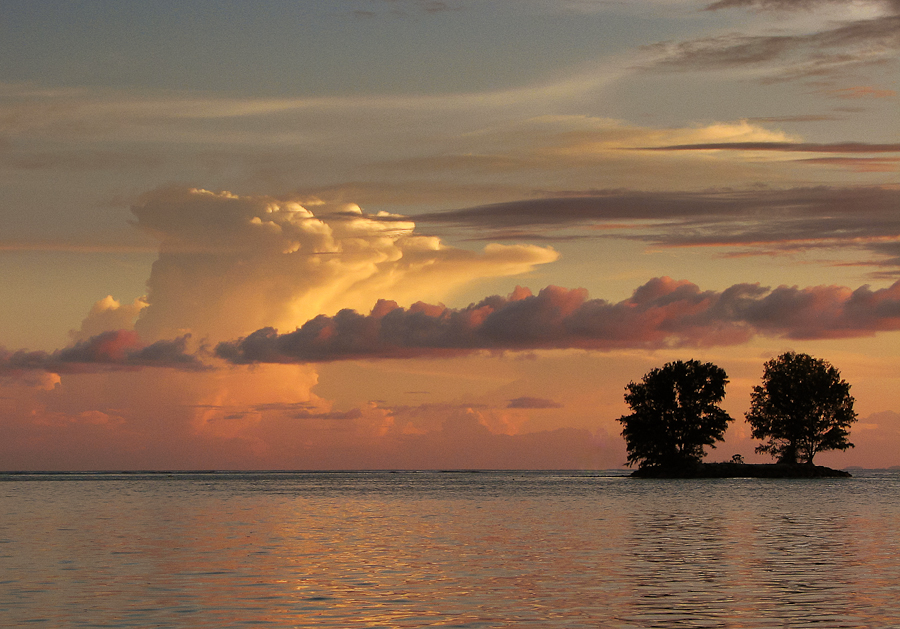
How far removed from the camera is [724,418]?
155 meters

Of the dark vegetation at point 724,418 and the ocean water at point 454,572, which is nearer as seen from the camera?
the ocean water at point 454,572

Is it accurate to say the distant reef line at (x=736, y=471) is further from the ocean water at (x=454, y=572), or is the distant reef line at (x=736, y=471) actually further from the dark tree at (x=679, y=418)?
the ocean water at (x=454, y=572)

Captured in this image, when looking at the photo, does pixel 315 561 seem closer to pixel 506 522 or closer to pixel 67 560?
pixel 67 560

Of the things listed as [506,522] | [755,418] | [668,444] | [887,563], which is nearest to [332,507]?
[506,522]

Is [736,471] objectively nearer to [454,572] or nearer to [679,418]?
[679,418]

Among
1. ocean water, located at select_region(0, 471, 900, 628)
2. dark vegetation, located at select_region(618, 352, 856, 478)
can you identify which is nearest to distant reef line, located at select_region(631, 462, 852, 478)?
dark vegetation, located at select_region(618, 352, 856, 478)

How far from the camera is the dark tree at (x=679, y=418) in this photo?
505 feet

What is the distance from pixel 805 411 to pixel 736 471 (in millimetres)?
13520

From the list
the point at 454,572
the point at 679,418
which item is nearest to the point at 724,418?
the point at 679,418

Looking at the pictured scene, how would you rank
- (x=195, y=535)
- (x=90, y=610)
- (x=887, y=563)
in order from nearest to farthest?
(x=90, y=610) → (x=887, y=563) → (x=195, y=535)

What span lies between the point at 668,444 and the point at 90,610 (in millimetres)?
134818

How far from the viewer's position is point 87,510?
74125 millimetres

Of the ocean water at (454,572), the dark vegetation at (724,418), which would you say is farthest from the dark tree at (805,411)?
the ocean water at (454,572)

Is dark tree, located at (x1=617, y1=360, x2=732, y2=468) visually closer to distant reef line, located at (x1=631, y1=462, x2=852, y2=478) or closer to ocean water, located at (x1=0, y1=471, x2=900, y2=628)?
distant reef line, located at (x1=631, y1=462, x2=852, y2=478)
